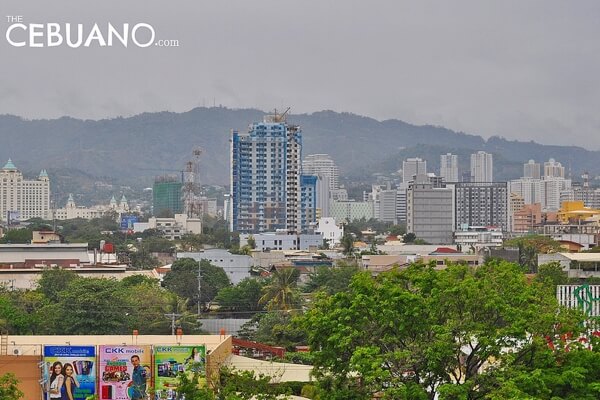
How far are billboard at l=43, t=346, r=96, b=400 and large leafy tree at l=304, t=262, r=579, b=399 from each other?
4835 millimetres

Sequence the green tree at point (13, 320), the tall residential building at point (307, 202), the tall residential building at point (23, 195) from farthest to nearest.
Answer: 1. the tall residential building at point (23, 195)
2. the tall residential building at point (307, 202)
3. the green tree at point (13, 320)

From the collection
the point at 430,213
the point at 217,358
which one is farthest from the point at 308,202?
the point at 217,358

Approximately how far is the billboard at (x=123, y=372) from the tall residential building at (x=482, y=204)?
112 m

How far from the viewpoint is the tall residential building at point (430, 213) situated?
100 metres

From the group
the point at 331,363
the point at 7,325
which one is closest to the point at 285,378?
the point at 331,363

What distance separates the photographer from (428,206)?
335 ft

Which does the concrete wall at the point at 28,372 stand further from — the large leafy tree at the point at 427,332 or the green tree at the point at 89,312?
the green tree at the point at 89,312

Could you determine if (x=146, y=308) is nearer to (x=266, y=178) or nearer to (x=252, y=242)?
(x=252, y=242)

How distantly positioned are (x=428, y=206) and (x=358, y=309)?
86043 mm

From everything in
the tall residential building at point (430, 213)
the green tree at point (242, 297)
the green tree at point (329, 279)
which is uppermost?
the tall residential building at point (430, 213)

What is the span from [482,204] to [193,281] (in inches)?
3431

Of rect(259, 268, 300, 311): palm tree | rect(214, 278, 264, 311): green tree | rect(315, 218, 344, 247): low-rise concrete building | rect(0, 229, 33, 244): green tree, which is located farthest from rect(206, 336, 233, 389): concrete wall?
rect(315, 218, 344, 247): low-rise concrete building

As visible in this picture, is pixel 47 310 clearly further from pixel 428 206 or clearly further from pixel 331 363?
pixel 428 206

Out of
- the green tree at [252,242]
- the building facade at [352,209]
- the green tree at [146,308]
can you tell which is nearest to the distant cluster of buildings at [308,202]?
the green tree at [252,242]
